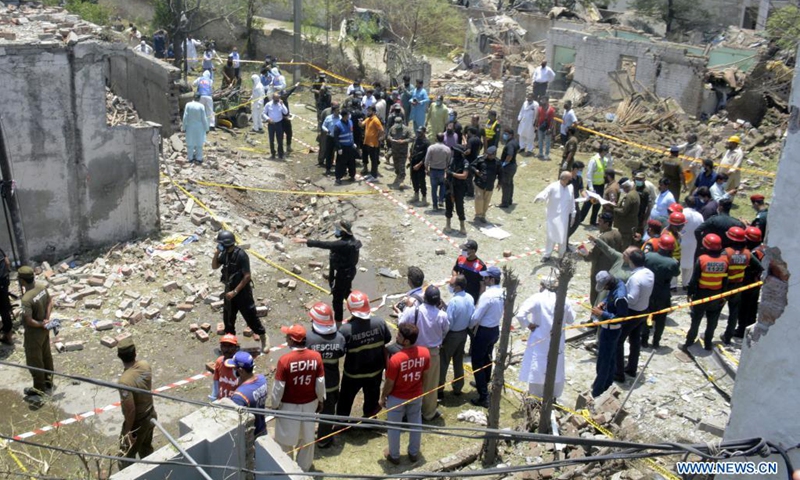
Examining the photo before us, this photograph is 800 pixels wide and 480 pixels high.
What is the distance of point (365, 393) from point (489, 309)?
5.34 feet

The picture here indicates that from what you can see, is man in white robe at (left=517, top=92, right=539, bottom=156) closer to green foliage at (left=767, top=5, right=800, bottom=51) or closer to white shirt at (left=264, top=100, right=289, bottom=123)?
white shirt at (left=264, top=100, right=289, bottom=123)

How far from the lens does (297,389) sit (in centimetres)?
738

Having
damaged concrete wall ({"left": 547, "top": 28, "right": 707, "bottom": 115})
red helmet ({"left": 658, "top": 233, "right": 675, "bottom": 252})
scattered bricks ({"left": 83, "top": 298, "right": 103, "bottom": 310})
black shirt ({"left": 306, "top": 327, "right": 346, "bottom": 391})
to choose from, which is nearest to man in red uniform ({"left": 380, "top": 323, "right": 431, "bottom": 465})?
black shirt ({"left": 306, "top": 327, "right": 346, "bottom": 391})

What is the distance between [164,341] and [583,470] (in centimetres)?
567

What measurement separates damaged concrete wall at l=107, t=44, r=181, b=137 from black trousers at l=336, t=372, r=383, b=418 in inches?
388

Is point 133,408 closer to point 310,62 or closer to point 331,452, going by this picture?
point 331,452

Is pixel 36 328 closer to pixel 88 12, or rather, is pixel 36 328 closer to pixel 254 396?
pixel 254 396

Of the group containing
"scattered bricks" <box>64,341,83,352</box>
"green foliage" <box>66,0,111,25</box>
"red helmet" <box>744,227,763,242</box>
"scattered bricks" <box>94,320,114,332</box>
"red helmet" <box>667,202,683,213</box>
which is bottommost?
"scattered bricks" <box>64,341,83,352</box>

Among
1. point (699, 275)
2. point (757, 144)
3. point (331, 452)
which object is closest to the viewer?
point (331, 452)

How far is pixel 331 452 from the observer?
26.7ft

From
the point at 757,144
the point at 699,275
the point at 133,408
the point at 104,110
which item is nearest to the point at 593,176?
the point at 699,275

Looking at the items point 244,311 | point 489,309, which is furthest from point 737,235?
point 244,311

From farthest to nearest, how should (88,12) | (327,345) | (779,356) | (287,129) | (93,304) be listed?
(88,12) → (287,129) → (93,304) → (327,345) → (779,356)

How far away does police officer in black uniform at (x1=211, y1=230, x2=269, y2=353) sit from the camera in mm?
9734
